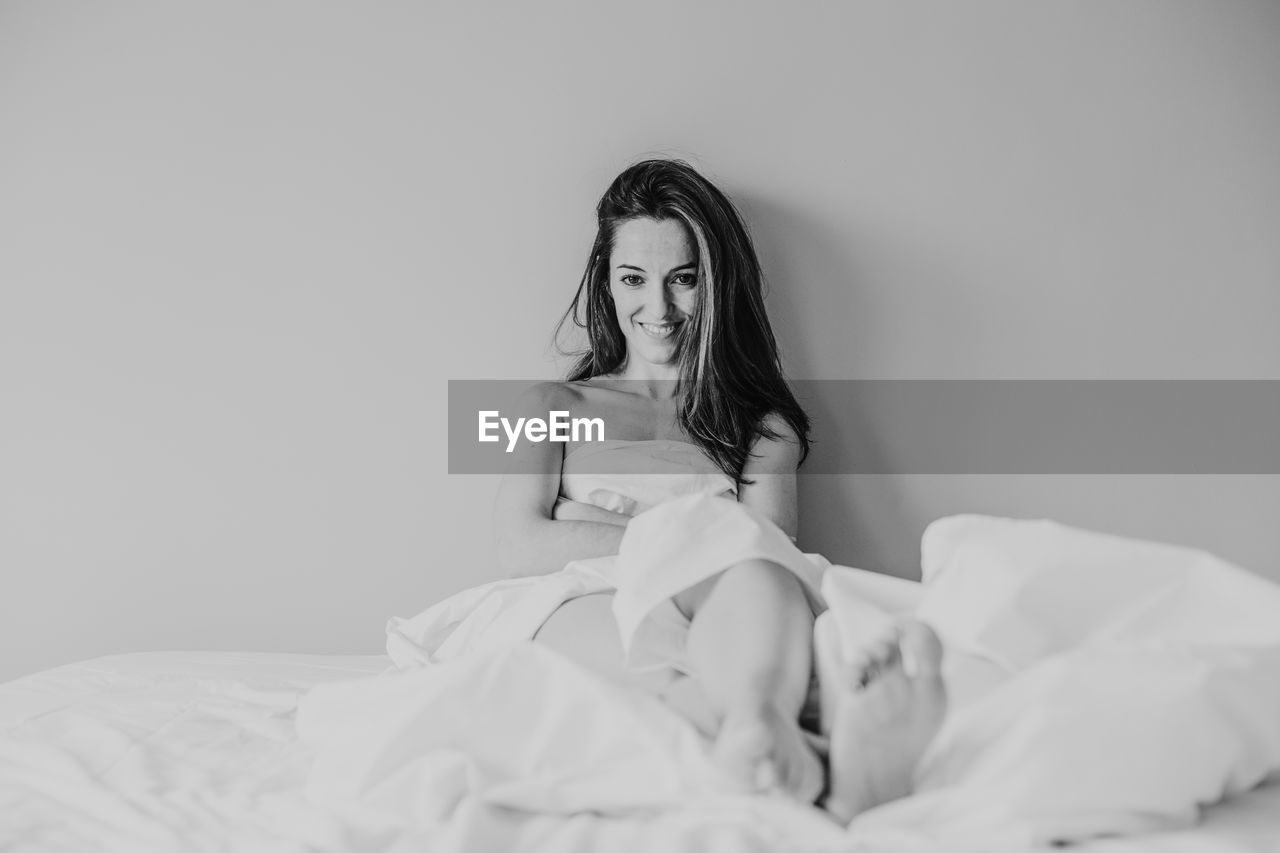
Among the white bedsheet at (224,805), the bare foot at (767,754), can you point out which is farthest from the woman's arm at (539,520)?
the bare foot at (767,754)

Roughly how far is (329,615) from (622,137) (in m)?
1.10

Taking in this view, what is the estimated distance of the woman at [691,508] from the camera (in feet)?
2.55

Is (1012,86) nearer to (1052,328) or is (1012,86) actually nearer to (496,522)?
(1052,328)

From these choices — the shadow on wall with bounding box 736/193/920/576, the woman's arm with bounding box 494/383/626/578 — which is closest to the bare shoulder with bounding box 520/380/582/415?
the woman's arm with bounding box 494/383/626/578

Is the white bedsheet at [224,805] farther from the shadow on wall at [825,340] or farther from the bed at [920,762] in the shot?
the shadow on wall at [825,340]

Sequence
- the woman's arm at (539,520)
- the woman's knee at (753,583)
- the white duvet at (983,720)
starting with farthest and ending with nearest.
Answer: the woman's arm at (539,520) < the woman's knee at (753,583) < the white duvet at (983,720)

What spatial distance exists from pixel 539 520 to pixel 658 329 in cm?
42

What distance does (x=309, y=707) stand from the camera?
3.32 ft

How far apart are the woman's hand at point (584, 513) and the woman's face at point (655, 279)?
334 millimetres

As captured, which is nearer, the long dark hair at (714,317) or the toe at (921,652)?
the toe at (921,652)

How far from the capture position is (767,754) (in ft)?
2.41

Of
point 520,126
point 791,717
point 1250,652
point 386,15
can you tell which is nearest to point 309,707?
point 791,717

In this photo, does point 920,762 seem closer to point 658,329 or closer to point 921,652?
point 921,652

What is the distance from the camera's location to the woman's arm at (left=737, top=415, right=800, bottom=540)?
1.59 metres
